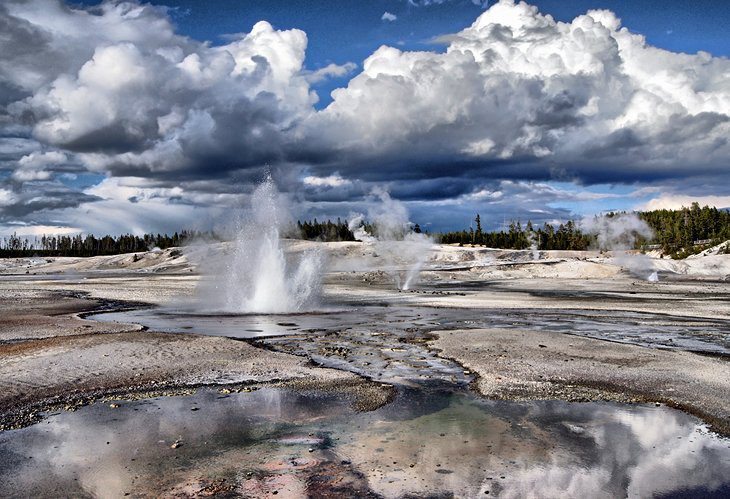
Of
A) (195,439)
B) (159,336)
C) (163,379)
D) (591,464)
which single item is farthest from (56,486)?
(159,336)

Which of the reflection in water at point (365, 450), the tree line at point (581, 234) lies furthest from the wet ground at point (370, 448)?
the tree line at point (581, 234)

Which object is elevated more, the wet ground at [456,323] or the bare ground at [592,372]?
the bare ground at [592,372]

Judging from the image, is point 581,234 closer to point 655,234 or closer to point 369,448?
point 655,234

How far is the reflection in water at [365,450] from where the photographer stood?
890 cm

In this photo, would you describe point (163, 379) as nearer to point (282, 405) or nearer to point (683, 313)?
point (282, 405)

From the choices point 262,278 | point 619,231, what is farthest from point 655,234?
point 262,278

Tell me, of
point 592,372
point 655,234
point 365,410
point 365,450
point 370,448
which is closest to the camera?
point 365,450

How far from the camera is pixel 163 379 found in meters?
15.8

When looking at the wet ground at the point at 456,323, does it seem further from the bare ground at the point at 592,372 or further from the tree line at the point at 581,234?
the tree line at the point at 581,234

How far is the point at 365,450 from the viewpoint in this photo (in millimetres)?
10352

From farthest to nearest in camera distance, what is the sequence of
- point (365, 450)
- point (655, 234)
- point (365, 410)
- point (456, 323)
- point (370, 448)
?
point (655, 234) → point (456, 323) → point (365, 410) → point (370, 448) → point (365, 450)

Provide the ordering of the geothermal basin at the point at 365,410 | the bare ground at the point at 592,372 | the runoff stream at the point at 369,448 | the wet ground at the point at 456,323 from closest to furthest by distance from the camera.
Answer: the runoff stream at the point at 369,448 < the geothermal basin at the point at 365,410 < the bare ground at the point at 592,372 < the wet ground at the point at 456,323

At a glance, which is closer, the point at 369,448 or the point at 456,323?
the point at 369,448

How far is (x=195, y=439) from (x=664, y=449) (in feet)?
28.1
